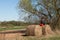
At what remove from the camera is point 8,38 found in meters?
12.2

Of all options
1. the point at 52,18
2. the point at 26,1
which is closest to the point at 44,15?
the point at 52,18

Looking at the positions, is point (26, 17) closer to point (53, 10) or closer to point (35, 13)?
point (35, 13)

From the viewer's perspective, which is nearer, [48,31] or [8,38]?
[8,38]

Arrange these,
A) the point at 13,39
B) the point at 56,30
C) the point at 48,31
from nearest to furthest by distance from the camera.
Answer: the point at 13,39
the point at 48,31
the point at 56,30

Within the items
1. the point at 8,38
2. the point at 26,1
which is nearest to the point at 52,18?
the point at 26,1

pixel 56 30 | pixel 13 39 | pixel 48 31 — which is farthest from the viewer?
pixel 56 30

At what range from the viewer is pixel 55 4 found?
22891 millimetres

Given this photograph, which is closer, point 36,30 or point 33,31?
point 33,31

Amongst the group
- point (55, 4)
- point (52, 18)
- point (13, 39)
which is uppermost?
point (55, 4)

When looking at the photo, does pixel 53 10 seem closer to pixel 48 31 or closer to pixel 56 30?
pixel 56 30

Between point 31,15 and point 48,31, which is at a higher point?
point 31,15

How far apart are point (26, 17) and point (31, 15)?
0.62 meters

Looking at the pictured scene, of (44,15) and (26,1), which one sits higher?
(26,1)

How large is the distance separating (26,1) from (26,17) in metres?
1.81
